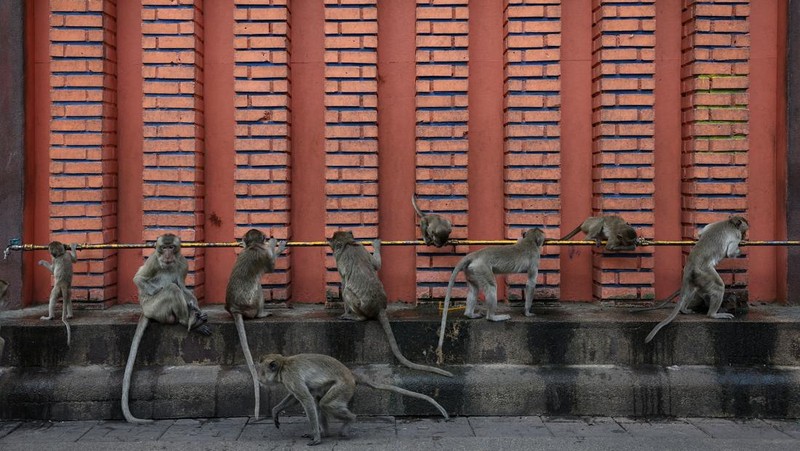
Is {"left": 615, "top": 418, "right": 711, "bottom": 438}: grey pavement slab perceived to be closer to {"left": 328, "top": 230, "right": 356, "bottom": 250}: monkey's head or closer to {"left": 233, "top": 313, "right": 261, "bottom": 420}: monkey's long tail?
{"left": 328, "top": 230, "right": 356, "bottom": 250}: monkey's head

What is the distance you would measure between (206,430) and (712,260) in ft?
15.0

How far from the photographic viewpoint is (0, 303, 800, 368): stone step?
6.65 m

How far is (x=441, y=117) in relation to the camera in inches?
291

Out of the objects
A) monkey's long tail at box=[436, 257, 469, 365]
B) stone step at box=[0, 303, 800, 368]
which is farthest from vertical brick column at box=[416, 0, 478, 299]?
stone step at box=[0, 303, 800, 368]

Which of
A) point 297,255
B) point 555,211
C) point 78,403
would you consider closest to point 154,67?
point 297,255

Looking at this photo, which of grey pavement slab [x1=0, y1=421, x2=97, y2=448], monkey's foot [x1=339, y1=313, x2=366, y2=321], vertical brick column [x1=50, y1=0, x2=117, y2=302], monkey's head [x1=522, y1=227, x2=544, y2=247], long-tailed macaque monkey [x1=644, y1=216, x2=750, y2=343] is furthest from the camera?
vertical brick column [x1=50, y1=0, x2=117, y2=302]

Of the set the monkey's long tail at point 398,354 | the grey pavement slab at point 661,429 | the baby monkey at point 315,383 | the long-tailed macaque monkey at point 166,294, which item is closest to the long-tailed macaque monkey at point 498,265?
the monkey's long tail at point 398,354

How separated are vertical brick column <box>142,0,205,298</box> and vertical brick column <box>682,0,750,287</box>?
4788 mm

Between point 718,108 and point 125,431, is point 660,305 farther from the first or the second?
point 125,431

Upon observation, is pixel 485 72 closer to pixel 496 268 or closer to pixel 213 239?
pixel 496 268

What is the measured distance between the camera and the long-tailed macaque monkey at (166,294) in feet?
21.5

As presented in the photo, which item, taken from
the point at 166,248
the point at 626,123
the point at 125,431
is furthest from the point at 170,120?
the point at 626,123

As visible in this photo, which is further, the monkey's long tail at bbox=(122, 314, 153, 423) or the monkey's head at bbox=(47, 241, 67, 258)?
the monkey's head at bbox=(47, 241, 67, 258)

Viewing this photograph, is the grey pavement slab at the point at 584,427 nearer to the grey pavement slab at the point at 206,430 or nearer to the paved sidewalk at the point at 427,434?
the paved sidewalk at the point at 427,434
